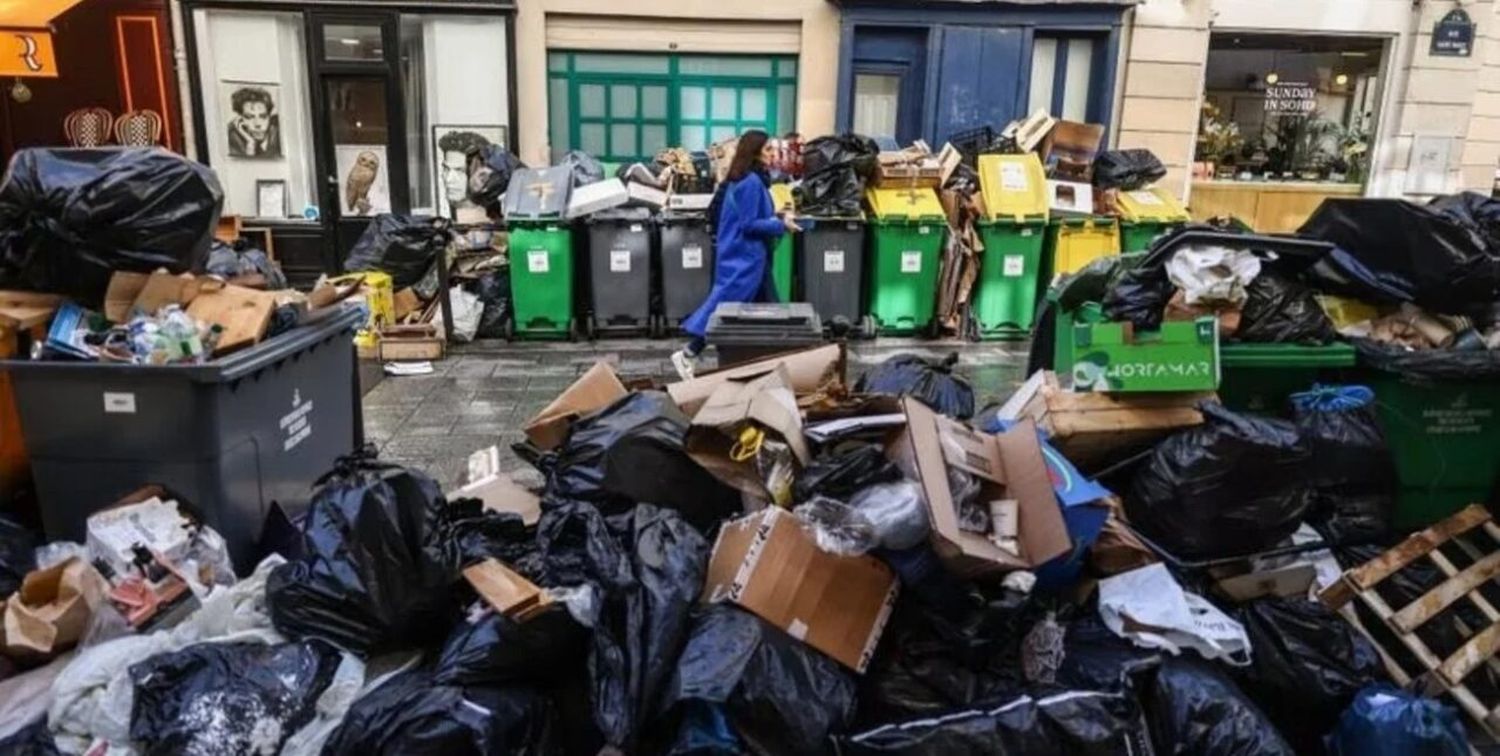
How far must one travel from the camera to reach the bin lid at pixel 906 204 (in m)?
7.76

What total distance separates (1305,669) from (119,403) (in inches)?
142

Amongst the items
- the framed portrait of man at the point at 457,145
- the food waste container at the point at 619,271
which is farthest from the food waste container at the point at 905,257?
the framed portrait of man at the point at 457,145

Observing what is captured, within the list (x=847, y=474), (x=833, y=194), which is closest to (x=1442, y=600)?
(x=847, y=474)

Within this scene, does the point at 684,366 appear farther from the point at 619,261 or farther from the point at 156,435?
the point at 619,261

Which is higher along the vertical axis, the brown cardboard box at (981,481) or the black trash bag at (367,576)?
the brown cardboard box at (981,481)

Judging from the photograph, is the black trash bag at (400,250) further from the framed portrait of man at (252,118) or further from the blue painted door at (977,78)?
the blue painted door at (977,78)

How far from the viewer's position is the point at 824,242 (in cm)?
776

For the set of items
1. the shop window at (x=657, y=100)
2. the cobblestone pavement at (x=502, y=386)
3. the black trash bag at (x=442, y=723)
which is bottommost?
the cobblestone pavement at (x=502, y=386)

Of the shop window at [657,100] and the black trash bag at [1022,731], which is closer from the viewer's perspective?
the black trash bag at [1022,731]

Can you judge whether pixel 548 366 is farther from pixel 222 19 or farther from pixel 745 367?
pixel 222 19

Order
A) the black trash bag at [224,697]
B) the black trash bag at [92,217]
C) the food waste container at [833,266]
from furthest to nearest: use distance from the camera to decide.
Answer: the food waste container at [833,266] → the black trash bag at [92,217] → the black trash bag at [224,697]

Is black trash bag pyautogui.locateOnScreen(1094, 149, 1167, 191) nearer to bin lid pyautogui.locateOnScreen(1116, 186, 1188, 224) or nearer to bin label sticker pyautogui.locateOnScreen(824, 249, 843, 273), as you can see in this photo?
bin lid pyautogui.locateOnScreen(1116, 186, 1188, 224)

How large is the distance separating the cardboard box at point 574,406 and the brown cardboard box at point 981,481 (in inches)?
48.3

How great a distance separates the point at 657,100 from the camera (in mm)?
10000
